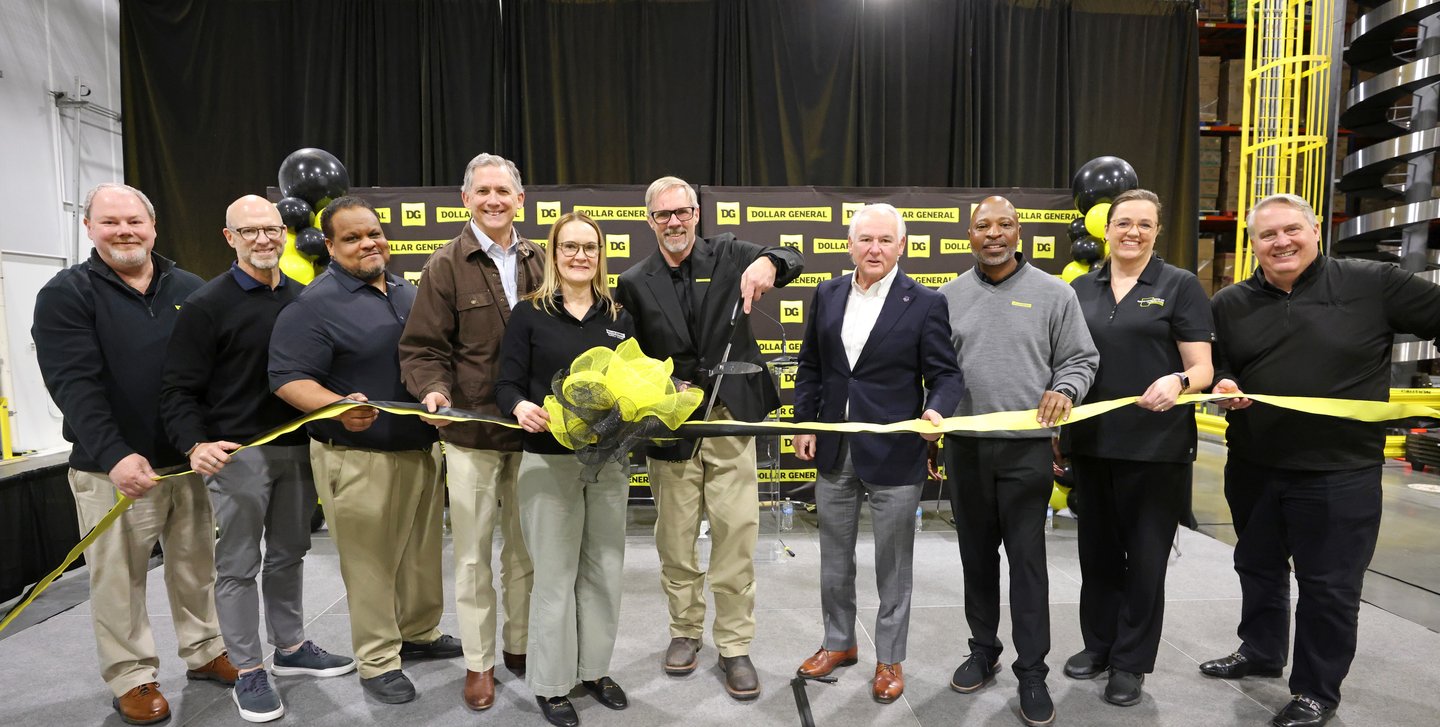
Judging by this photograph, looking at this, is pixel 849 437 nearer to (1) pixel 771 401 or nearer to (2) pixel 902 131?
(1) pixel 771 401

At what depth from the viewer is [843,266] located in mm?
5570

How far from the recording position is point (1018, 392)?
2484mm

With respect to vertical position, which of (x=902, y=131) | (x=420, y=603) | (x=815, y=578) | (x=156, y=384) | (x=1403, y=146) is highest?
(x=902, y=131)

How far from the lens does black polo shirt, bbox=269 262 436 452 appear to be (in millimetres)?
2461

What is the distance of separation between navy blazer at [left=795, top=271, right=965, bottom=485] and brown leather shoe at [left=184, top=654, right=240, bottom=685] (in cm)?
243

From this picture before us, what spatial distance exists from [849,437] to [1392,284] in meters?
1.84

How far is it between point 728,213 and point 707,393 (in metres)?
2.98

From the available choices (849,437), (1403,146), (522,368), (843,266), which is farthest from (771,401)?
(1403,146)

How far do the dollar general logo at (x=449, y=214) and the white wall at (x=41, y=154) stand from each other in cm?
313

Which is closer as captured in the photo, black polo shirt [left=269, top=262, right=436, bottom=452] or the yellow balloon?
black polo shirt [left=269, top=262, right=436, bottom=452]

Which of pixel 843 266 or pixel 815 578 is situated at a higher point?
pixel 843 266

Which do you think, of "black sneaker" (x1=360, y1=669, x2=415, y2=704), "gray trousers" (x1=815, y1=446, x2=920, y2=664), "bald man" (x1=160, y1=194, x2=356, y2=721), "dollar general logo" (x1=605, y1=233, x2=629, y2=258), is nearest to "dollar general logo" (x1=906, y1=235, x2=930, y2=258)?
"dollar general logo" (x1=605, y1=233, x2=629, y2=258)

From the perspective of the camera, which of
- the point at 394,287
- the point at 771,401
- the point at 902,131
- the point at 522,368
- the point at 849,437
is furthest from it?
the point at 902,131

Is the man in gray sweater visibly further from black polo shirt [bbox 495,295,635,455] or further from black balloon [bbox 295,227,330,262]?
black balloon [bbox 295,227,330,262]
